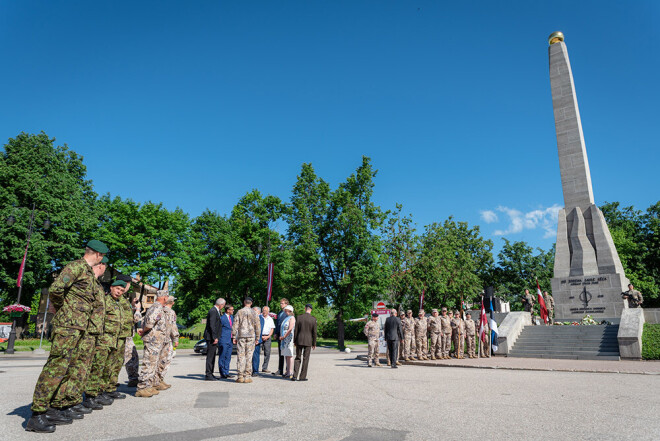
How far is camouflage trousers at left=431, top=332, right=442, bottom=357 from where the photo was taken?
16.5 metres

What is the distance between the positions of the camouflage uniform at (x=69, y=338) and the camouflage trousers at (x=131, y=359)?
292cm

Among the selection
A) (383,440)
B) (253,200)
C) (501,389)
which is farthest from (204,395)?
(253,200)

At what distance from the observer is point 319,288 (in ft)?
107

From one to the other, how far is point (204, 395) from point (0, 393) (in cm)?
A: 362

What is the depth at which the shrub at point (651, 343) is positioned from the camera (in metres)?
15.0

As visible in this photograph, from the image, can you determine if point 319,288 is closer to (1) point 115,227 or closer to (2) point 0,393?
(1) point 115,227

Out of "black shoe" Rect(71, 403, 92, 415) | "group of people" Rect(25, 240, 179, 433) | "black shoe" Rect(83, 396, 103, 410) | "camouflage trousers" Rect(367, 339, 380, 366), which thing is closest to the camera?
"group of people" Rect(25, 240, 179, 433)

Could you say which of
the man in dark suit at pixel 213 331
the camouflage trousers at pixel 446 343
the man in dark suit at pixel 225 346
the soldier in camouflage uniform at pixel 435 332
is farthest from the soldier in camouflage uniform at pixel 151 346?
the camouflage trousers at pixel 446 343

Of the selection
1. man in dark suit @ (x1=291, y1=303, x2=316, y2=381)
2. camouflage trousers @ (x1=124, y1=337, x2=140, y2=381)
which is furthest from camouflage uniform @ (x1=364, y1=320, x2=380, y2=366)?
camouflage trousers @ (x1=124, y1=337, x2=140, y2=381)

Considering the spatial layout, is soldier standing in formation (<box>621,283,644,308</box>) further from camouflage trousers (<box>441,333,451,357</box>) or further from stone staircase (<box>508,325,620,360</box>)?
camouflage trousers (<box>441,333,451,357</box>)

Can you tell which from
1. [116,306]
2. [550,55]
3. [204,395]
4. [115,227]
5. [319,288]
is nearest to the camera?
[116,306]

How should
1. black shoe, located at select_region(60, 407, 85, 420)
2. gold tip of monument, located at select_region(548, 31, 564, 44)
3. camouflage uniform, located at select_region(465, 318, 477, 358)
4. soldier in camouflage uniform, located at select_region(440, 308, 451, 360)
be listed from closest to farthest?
black shoe, located at select_region(60, 407, 85, 420) → soldier in camouflage uniform, located at select_region(440, 308, 451, 360) → camouflage uniform, located at select_region(465, 318, 477, 358) → gold tip of monument, located at select_region(548, 31, 564, 44)

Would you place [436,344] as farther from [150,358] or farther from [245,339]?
[150,358]

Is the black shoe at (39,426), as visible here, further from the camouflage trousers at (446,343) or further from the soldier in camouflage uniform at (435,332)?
the camouflage trousers at (446,343)
